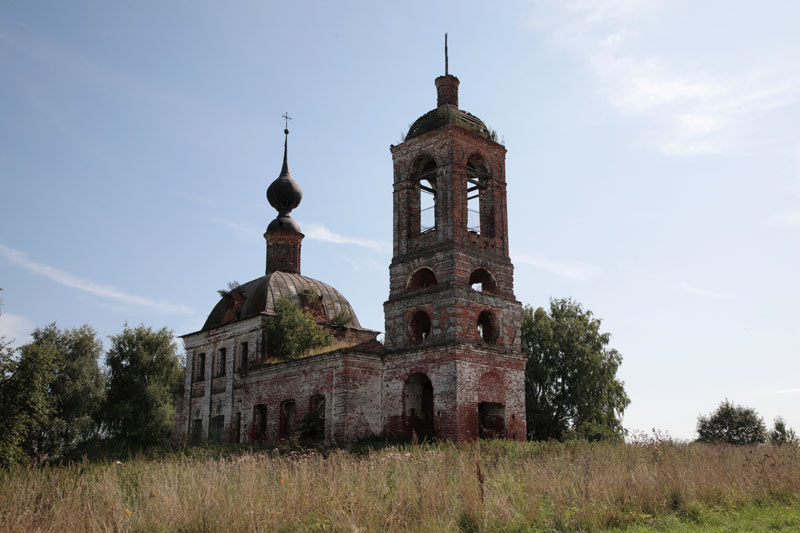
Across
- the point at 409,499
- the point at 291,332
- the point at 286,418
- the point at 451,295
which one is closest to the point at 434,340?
the point at 451,295

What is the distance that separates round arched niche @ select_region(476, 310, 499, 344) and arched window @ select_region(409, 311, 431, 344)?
1.62 meters

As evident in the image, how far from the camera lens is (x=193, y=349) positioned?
98.5 ft

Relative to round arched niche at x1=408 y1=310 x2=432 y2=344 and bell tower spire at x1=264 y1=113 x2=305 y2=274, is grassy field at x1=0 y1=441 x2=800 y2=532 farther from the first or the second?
bell tower spire at x1=264 y1=113 x2=305 y2=274

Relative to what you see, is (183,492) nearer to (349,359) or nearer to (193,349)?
(349,359)

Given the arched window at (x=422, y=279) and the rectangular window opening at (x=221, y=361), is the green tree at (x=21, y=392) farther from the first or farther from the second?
the arched window at (x=422, y=279)

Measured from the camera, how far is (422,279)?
852 inches

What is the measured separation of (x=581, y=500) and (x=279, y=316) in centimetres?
1964

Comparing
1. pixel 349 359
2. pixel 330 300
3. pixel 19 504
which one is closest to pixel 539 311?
pixel 330 300

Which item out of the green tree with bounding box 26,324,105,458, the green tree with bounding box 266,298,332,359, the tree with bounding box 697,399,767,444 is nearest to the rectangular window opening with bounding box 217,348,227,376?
the green tree with bounding box 266,298,332,359

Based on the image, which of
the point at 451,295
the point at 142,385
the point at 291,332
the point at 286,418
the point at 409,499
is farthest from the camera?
the point at 142,385

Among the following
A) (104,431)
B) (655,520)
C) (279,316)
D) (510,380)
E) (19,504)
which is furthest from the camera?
(104,431)

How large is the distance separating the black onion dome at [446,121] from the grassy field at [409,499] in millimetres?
13445

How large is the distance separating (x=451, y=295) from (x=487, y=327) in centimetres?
224

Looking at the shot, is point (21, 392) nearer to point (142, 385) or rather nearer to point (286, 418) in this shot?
point (286, 418)
